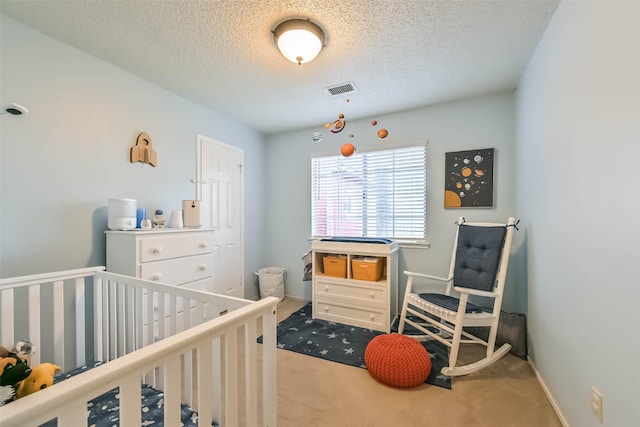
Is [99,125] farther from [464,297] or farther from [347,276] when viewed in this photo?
[464,297]

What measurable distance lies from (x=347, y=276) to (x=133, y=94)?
8.51ft

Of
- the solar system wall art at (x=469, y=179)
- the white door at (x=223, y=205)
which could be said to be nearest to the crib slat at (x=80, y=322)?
the white door at (x=223, y=205)

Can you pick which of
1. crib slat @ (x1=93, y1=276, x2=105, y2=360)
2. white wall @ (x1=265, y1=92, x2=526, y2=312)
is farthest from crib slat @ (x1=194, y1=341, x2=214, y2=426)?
white wall @ (x1=265, y1=92, x2=526, y2=312)

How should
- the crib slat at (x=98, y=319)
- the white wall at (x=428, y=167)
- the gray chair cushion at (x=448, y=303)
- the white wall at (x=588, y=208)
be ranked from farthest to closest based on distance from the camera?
the white wall at (x=428, y=167) < the gray chair cushion at (x=448, y=303) < the crib slat at (x=98, y=319) < the white wall at (x=588, y=208)

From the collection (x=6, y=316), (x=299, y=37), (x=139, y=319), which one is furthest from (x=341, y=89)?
(x=6, y=316)

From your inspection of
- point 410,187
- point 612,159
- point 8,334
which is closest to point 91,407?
point 8,334

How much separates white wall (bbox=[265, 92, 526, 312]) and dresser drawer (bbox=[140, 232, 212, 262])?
58.3 inches

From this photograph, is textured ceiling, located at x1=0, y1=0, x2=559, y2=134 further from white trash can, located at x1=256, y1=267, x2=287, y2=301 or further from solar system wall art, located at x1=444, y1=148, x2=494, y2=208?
white trash can, located at x1=256, y1=267, x2=287, y2=301

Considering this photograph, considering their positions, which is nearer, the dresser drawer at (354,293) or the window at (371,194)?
the dresser drawer at (354,293)

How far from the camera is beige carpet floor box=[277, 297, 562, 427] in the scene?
149 cm

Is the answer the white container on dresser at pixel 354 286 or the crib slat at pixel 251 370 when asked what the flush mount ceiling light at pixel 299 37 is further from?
the white container on dresser at pixel 354 286

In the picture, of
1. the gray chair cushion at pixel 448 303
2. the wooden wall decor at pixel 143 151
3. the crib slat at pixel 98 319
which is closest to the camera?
the crib slat at pixel 98 319

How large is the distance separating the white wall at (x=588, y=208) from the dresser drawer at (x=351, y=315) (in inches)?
47.6

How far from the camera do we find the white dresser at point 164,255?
1.83 metres
